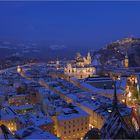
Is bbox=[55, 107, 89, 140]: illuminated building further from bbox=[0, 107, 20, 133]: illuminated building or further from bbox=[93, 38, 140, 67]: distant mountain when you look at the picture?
bbox=[93, 38, 140, 67]: distant mountain

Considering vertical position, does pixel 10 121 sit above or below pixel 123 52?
below

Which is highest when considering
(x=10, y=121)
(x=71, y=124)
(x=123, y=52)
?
(x=123, y=52)

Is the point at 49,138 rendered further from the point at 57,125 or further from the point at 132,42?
the point at 132,42

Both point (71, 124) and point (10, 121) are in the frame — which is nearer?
point (71, 124)

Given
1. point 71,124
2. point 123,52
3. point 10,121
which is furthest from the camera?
point 123,52

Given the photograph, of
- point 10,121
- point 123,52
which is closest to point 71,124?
point 10,121

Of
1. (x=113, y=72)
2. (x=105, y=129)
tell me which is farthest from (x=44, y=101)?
(x=113, y=72)

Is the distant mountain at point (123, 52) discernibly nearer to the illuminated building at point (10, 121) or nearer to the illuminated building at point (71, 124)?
the illuminated building at point (71, 124)

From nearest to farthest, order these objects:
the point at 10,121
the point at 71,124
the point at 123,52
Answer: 1. the point at 71,124
2. the point at 10,121
3. the point at 123,52

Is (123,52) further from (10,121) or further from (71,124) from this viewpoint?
(10,121)
